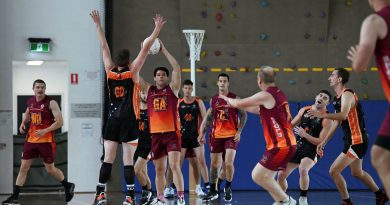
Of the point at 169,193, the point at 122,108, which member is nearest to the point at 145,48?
the point at 122,108

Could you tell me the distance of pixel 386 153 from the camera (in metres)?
5.70

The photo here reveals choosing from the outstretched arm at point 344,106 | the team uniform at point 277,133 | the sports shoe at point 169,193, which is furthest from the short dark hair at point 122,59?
the sports shoe at point 169,193

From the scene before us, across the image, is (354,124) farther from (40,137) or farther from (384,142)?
(384,142)

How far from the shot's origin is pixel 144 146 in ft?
44.5

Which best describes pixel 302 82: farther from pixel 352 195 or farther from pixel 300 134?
pixel 300 134

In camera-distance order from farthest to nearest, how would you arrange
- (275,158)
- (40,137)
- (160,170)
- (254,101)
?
(40,137) < (160,170) < (275,158) < (254,101)

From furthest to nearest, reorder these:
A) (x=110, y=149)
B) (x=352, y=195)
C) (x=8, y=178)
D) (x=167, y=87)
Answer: (x=8, y=178)
(x=352, y=195)
(x=167, y=87)
(x=110, y=149)

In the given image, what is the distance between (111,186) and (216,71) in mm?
3648

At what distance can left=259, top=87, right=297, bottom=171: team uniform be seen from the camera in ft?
32.1

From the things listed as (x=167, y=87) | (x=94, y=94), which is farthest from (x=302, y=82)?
(x=167, y=87)

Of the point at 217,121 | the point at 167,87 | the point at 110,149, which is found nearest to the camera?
the point at 110,149

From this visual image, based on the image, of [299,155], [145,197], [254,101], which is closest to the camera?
[254,101]

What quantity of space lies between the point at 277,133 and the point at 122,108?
2339 mm

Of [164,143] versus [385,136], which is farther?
[164,143]
